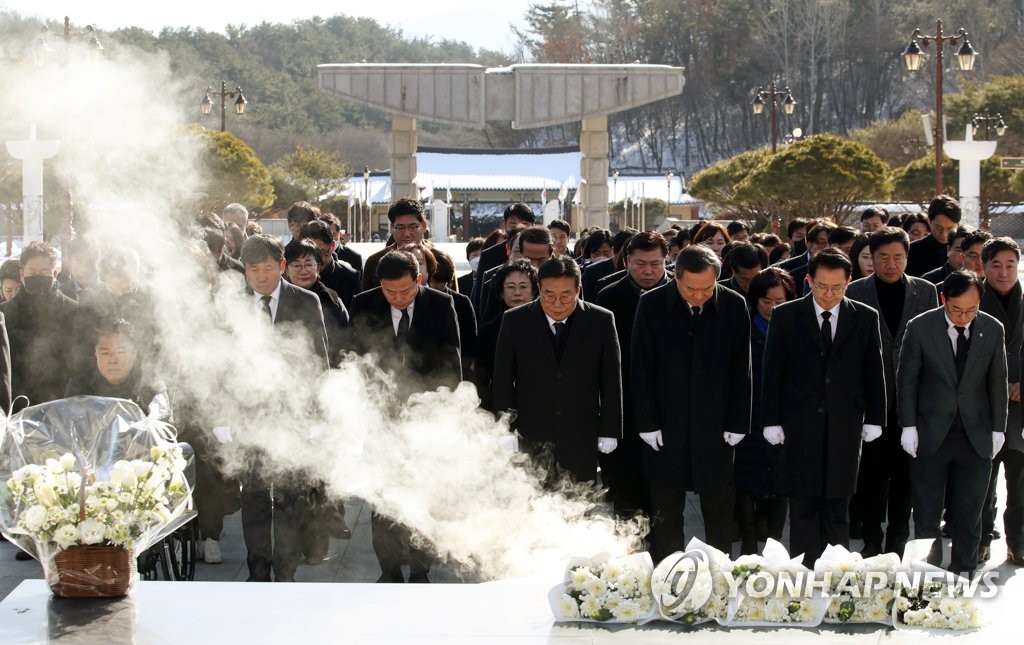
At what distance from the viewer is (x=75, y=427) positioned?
→ 193 inches

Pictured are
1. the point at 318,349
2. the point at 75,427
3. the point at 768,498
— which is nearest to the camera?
the point at 75,427

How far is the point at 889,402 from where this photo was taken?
7.38m

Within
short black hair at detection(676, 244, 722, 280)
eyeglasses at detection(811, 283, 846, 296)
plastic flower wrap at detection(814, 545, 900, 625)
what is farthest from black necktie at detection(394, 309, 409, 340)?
plastic flower wrap at detection(814, 545, 900, 625)

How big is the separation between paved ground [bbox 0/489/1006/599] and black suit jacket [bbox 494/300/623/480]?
878 mm

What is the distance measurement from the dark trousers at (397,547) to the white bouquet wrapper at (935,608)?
2.88 meters

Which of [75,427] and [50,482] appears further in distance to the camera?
[75,427]

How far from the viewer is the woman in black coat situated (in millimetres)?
7426

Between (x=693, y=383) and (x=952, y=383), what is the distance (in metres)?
1.33

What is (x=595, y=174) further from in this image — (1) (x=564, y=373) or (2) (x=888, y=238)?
(1) (x=564, y=373)

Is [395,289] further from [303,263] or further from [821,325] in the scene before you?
[821,325]

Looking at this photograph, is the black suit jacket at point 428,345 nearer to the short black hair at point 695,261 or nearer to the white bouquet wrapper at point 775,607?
the short black hair at point 695,261

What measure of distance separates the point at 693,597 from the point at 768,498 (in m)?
3.36

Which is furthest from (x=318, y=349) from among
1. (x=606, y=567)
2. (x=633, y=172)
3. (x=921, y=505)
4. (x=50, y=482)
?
(x=633, y=172)

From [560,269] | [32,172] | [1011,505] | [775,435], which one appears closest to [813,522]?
[775,435]
